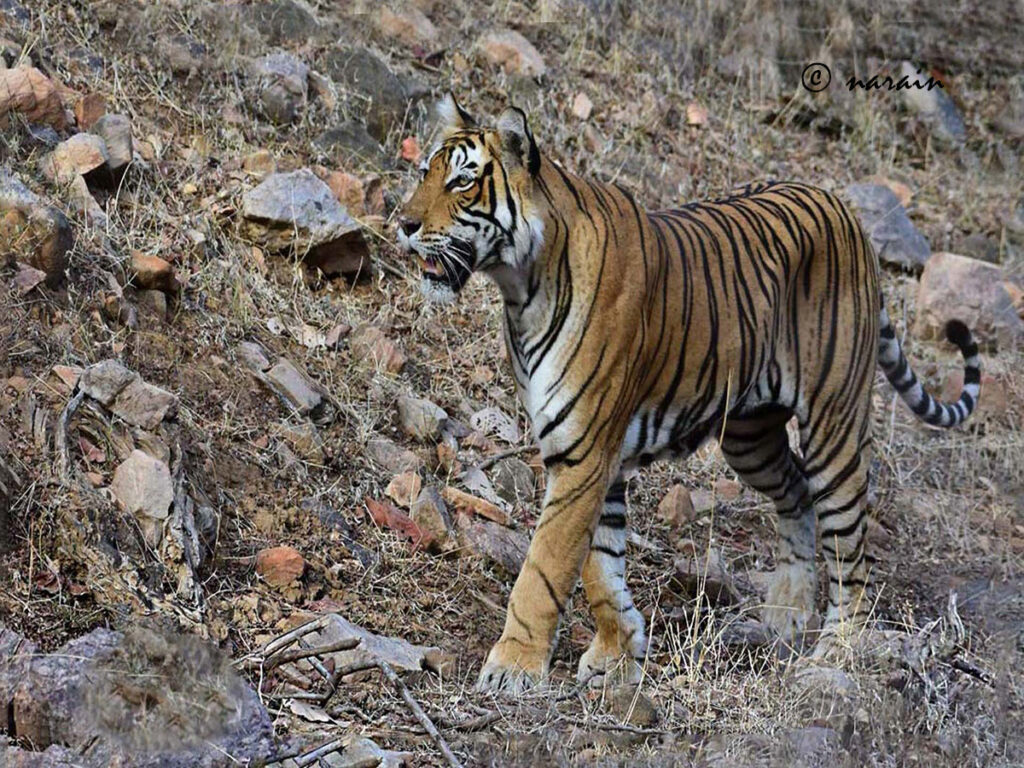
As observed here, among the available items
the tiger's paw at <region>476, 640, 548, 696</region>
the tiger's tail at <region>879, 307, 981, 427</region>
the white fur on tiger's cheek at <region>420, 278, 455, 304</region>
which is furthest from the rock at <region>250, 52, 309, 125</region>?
the tiger's paw at <region>476, 640, 548, 696</region>

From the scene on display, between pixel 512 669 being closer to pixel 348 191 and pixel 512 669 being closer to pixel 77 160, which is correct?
pixel 77 160

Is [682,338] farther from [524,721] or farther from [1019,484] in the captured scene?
[1019,484]

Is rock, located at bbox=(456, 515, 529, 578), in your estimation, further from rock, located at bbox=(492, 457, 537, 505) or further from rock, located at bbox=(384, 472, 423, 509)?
rock, located at bbox=(492, 457, 537, 505)

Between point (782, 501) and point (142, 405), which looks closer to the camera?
point (142, 405)

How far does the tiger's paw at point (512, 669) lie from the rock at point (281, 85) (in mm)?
3936

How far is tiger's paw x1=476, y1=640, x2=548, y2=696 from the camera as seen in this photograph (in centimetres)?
486

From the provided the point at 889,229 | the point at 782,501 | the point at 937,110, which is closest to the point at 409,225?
the point at 782,501

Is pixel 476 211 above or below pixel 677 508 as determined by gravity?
above

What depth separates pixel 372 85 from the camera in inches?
329

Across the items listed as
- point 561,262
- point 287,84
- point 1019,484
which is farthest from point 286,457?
point 1019,484

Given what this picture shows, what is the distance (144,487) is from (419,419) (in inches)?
70.2

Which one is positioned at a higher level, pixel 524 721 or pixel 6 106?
pixel 6 106

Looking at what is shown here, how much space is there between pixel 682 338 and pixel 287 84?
353 centimetres

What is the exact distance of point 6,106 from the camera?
661 cm
